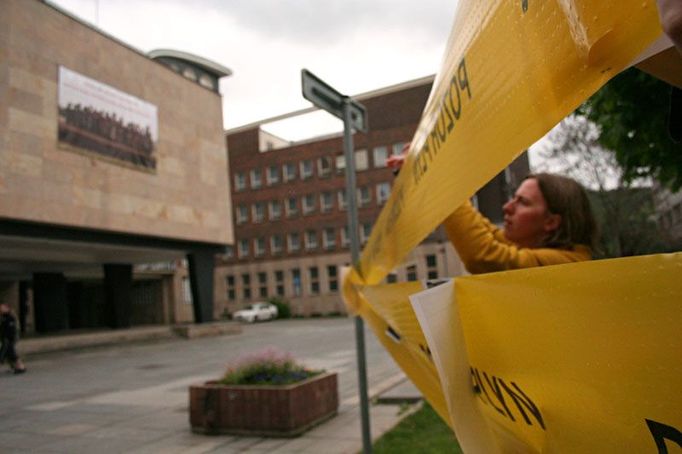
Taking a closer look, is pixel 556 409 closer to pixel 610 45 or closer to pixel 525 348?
pixel 525 348

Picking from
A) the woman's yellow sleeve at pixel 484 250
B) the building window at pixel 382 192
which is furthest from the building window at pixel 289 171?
the woman's yellow sleeve at pixel 484 250

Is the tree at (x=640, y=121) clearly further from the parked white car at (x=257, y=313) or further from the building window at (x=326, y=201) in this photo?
the building window at (x=326, y=201)

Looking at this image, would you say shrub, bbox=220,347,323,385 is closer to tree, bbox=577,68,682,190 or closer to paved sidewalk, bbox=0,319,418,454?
paved sidewalk, bbox=0,319,418,454

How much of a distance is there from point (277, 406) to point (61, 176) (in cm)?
1891

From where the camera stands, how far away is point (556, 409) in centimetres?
94

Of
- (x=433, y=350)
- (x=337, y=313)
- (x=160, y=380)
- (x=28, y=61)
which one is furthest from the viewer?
(x=337, y=313)

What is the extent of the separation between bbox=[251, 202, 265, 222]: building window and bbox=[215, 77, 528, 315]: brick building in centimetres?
11

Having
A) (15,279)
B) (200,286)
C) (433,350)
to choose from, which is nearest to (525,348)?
(433,350)

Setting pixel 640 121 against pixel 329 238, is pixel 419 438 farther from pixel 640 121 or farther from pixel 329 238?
pixel 329 238

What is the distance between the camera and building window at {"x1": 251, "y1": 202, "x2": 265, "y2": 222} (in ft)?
197

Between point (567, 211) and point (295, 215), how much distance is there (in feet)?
186

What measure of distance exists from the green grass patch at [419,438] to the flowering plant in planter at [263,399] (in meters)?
1.01

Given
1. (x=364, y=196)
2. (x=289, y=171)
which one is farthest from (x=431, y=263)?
(x=289, y=171)

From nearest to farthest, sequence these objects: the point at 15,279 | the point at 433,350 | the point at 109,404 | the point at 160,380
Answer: the point at 433,350 < the point at 109,404 < the point at 160,380 < the point at 15,279
